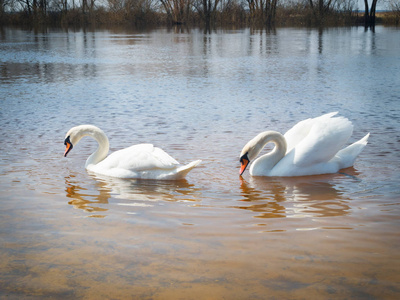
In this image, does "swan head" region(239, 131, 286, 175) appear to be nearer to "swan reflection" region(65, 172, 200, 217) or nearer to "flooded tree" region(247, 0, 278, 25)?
"swan reflection" region(65, 172, 200, 217)

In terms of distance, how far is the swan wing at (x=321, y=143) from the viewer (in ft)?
17.7

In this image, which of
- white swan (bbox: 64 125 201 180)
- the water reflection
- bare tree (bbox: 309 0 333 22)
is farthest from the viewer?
bare tree (bbox: 309 0 333 22)

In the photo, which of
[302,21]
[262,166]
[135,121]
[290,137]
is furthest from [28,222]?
Result: [302,21]

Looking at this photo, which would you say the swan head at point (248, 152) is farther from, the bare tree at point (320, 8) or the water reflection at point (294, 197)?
the bare tree at point (320, 8)

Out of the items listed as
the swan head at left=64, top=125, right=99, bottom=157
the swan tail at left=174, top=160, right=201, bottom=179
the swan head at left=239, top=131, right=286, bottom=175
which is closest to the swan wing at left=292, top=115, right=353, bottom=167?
the swan head at left=239, top=131, right=286, bottom=175

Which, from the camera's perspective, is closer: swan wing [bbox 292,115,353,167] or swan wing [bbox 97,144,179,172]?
swan wing [bbox 97,144,179,172]

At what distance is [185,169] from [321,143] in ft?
4.69

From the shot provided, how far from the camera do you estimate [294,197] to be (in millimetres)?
4805

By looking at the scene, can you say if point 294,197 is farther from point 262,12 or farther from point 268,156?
→ point 262,12

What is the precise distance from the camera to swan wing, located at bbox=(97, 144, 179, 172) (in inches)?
206

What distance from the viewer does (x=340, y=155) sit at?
18.9ft

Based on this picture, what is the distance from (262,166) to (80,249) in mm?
2540

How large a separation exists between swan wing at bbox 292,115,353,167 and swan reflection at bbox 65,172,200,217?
119 cm

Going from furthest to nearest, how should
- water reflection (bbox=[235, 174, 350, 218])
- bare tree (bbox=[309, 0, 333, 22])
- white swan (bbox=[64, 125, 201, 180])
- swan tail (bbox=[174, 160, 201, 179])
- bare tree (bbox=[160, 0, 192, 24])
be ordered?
bare tree (bbox=[160, 0, 192, 24]) → bare tree (bbox=[309, 0, 333, 22]) → white swan (bbox=[64, 125, 201, 180]) → swan tail (bbox=[174, 160, 201, 179]) → water reflection (bbox=[235, 174, 350, 218])
